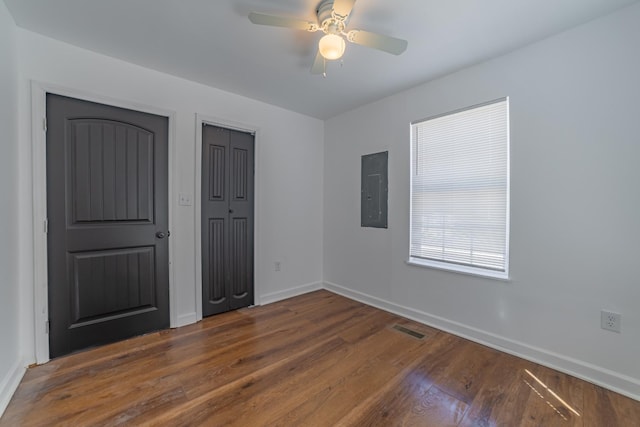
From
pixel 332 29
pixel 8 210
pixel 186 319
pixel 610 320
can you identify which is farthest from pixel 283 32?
pixel 610 320

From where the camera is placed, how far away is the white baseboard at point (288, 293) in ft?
11.1

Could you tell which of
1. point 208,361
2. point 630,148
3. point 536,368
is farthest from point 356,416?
point 630,148

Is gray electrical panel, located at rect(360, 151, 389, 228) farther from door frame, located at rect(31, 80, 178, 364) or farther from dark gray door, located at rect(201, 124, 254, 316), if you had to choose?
door frame, located at rect(31, 80, 178, 364)

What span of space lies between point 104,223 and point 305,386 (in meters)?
2.17

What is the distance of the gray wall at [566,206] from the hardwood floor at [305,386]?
26 centimetres

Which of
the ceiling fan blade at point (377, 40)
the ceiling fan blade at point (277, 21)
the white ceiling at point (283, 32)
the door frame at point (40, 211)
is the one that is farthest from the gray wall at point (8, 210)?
the ceiling fan blade at point (377, 40)

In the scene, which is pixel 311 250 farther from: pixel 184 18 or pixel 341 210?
pixel 184 18

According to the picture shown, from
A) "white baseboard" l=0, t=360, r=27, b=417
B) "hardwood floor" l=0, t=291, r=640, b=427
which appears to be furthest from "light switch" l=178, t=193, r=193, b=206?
"white baseboard" l=0, t=360, r=27, b=417

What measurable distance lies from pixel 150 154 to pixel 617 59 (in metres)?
3.74

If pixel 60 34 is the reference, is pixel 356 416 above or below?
below

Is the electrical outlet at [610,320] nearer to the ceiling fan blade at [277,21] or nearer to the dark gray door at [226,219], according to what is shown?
the ceiling fan blade at [277,21]

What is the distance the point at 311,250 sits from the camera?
391 centimetres

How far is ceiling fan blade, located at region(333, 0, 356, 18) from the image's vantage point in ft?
4.75

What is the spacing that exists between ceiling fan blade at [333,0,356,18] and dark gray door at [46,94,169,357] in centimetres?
201
